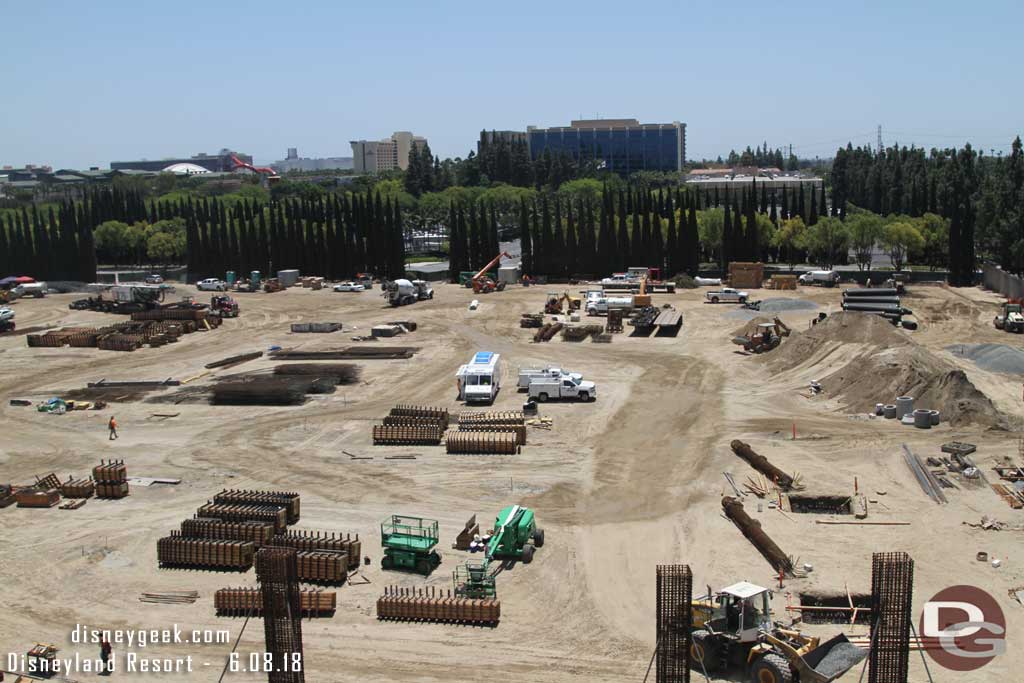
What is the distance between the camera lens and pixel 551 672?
699 inches

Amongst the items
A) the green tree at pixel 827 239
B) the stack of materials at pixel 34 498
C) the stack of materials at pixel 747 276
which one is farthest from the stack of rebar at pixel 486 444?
the green tree at pixel 827 239

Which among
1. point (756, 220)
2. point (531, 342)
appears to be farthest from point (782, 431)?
point (756, 220)

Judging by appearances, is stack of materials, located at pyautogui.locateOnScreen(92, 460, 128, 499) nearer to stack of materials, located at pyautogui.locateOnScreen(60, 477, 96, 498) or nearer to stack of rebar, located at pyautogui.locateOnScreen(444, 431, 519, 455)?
stack of materials, located at pyautogui.locateOnScreen(60, 477, 96, 498)

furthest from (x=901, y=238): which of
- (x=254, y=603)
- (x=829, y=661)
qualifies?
(x=254, y=603)

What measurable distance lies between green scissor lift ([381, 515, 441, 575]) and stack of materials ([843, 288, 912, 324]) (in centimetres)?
3550

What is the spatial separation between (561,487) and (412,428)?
7.22 meters

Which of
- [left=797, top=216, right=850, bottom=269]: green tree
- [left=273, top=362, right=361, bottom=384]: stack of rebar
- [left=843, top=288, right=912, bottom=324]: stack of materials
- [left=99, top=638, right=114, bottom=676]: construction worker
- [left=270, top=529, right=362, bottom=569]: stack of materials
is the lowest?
[left=99, top=638, right=114, bottom=676]: construction worker

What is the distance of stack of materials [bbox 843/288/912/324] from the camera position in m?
51.5

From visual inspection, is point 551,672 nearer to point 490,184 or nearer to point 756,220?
point 756,220

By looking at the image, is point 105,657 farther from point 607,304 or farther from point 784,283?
point 784,283

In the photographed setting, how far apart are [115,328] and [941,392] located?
45.6 metres

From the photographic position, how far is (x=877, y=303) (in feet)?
171

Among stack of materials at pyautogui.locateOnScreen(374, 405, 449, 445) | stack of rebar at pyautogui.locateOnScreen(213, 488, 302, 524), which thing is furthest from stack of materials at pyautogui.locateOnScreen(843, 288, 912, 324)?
stack of rebar at pyautogui.locateOnScreen(213, 488, 302, 524)

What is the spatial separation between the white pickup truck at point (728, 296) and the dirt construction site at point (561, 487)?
12.6m
